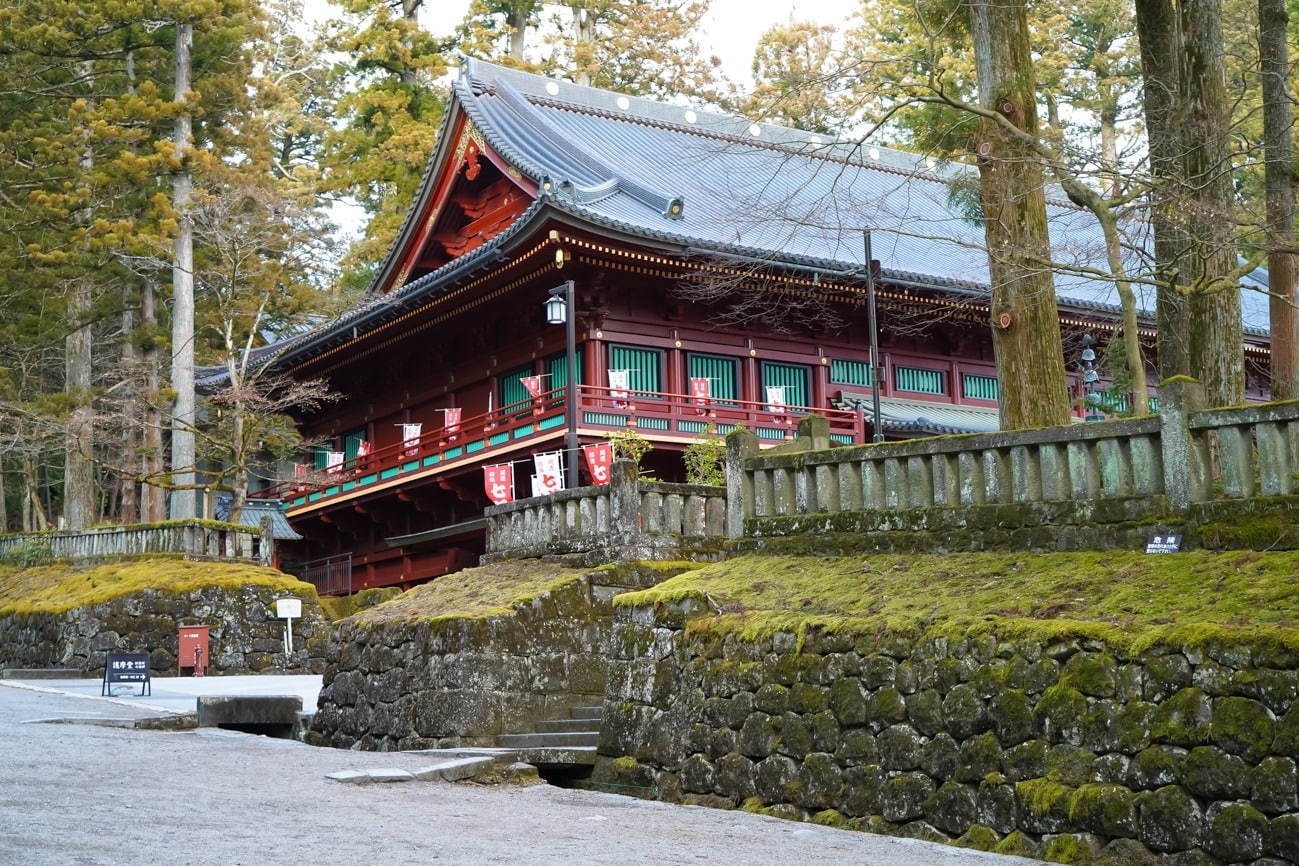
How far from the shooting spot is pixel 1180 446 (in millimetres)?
9695

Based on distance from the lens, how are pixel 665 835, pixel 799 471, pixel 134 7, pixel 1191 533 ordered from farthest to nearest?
pixel 134 7 < pixel 799 471 < pixel 1191 533 < pixel 665 835

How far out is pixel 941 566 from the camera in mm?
10594

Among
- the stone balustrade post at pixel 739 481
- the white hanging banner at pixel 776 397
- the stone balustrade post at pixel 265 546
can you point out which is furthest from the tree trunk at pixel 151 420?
A: the stone balustrade post at pixel 739 481

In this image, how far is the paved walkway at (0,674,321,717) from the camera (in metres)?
16.5

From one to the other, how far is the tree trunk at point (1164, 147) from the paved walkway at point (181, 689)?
1012cm

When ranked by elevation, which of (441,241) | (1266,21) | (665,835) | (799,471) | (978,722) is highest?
(441,241)

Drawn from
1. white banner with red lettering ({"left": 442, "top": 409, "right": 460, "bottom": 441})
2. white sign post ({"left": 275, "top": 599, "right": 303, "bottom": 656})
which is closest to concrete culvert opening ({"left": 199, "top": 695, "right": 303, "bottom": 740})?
white sign post ({"left": 275, "top": 599, "right": 303, "bottom": 656})

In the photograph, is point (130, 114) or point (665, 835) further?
point (130, 114)

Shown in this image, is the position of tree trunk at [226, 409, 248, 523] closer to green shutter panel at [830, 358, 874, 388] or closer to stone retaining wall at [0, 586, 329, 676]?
stone retaining wall at [0, 586, 329, 676]

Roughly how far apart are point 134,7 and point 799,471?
23689 millimetres

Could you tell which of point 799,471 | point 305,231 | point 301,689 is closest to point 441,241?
point 305,231

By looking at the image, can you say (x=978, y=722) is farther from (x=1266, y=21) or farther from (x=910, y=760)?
(x=1266, y=21)

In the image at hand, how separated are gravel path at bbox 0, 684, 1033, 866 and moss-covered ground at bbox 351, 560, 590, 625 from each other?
2650 mm

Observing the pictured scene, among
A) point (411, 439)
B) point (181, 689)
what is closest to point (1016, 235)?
point (181, 689)
